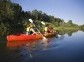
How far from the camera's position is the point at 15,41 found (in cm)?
2489

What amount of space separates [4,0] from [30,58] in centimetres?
4440

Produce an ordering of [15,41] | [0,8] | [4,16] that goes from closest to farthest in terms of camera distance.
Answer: [15,41] → [4,16] → [0,8]

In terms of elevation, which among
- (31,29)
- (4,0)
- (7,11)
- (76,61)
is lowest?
(76,61)

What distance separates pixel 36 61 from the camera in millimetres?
14234

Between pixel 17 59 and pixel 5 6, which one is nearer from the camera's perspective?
pixel 17 59

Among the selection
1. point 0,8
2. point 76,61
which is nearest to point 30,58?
point 76,61

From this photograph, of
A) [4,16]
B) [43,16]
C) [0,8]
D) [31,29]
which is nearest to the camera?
[31,29]

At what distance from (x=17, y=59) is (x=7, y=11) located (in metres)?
41.3

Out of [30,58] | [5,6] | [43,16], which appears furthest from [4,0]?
[43,16]

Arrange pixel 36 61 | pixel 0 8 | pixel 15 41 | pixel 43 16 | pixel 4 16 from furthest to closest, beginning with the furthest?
1. pixel 43 16
2. pixel 0 8
3. pixel 4 16
4. pixel 15 41
5. pixel 36 61

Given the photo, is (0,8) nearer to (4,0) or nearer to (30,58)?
(4,0)

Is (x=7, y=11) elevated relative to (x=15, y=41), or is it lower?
elevated

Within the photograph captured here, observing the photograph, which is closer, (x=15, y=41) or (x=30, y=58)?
(x=30, y=58)

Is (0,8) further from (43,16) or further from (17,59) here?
(43,16)
